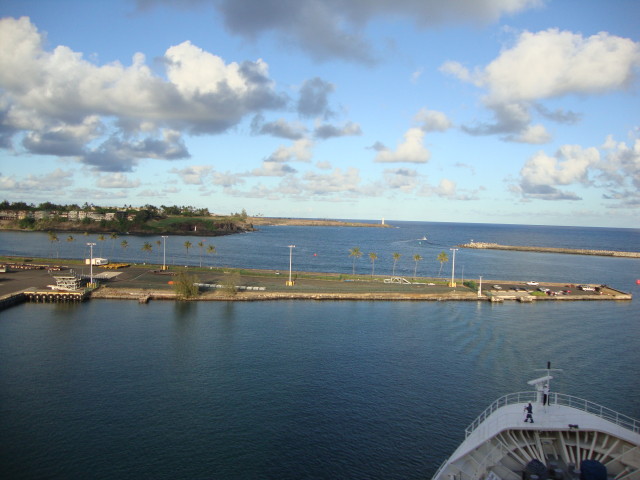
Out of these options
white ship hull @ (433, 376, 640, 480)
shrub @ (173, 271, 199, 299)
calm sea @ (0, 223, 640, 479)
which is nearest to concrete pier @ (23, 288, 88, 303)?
calm sea @ (0, 223, 640, 479)

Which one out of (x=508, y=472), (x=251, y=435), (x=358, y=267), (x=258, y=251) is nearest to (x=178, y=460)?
(x=251, y=435)

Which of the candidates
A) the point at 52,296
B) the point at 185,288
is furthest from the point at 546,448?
the point at 52,296

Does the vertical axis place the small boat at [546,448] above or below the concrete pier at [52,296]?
above

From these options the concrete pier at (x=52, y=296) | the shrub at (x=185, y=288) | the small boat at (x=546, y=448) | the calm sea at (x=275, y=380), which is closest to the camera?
the small boat at (x=546, y=448)

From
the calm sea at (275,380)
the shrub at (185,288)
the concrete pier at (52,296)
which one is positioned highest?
the shrub at (185,288)

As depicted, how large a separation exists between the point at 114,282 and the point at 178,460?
57611mm

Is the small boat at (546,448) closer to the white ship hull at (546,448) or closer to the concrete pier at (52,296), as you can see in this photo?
the white ship hull at (546,448)

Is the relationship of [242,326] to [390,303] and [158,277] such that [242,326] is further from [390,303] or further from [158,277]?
[158,277]

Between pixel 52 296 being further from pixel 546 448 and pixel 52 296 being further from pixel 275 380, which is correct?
pixel 546 448

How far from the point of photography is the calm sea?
26938mm

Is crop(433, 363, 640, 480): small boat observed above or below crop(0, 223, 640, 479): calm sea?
above

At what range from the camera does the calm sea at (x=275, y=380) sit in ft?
88.4

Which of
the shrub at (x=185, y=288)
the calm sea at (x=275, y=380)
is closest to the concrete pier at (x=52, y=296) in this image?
the calm sea at (x=275, y=380)

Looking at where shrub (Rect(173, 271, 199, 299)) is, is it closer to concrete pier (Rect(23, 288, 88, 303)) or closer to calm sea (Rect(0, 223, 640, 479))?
calm sea (Rect(0, 223, 640, 479))
